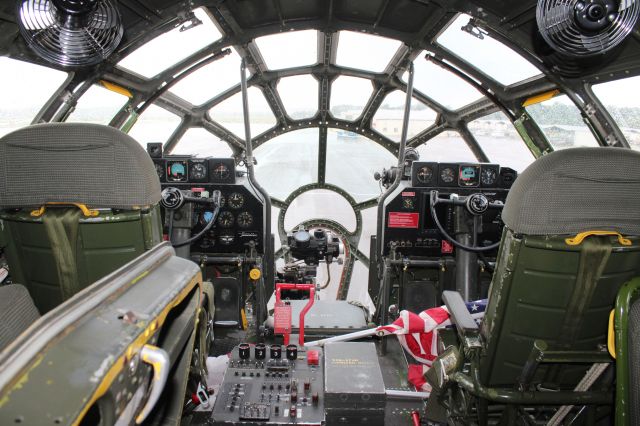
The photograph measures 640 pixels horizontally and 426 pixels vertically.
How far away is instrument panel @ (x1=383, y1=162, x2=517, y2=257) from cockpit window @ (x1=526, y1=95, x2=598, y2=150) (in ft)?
1.96

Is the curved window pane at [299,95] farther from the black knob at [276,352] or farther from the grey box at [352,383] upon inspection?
the grey box at [352,383]

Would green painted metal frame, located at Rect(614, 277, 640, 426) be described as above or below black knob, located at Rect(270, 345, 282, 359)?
above

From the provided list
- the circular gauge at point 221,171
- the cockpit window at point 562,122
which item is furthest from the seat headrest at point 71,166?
the cockpit window at point 562,122

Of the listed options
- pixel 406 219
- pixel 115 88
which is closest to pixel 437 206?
pixel 406 219

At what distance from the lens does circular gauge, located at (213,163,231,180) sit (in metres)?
4.14

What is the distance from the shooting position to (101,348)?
0.68 metres

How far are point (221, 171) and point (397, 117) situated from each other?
2884 mm

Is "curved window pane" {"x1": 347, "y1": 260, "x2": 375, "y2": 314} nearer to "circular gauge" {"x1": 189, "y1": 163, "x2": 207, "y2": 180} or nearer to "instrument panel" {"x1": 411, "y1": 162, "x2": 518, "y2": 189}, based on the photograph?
"instrument panel" {"x1": 411, "y1": 162, "x2": 518, "y2": 189}

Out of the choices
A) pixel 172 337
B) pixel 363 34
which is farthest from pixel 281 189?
pixel 172 337

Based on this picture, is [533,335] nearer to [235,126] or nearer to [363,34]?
[363,34]

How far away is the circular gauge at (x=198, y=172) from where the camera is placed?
4145 millimetres

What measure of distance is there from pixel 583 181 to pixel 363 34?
3431 mm

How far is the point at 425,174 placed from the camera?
4070mm

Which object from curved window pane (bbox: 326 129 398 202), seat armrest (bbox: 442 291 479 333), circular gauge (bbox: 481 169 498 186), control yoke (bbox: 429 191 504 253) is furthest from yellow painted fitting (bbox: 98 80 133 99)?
circular gauge (bbox: 481 169 498 186)
